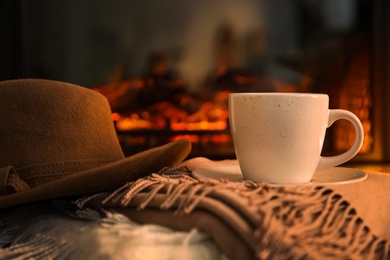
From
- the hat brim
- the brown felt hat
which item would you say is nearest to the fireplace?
the brown felt hat

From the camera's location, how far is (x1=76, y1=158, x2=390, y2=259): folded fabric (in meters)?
0.34

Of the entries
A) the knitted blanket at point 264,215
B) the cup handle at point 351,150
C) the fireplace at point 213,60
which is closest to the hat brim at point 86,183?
the knitted blanket at point 264,215

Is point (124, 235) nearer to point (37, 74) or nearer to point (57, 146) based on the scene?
point (57, 146)

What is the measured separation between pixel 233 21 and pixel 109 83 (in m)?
0.45

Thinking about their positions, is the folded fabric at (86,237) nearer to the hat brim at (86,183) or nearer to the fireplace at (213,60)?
the hat brim at (86,183)

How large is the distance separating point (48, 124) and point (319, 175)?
0.99ft

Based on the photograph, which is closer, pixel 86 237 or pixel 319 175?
pixel 86 237

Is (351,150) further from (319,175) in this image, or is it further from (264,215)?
(264,215)

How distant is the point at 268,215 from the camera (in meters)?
0.34

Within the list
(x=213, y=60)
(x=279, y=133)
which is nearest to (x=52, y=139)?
(x=279, y=133)

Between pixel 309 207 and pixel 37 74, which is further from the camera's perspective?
pixel 37 74

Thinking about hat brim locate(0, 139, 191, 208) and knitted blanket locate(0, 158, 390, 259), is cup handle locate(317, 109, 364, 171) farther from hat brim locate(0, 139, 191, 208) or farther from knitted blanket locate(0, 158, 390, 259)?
hat brim locate(0, 139, 191, 208)

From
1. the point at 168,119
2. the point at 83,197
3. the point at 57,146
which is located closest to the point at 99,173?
the point at 83,197

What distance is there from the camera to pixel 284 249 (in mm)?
325
